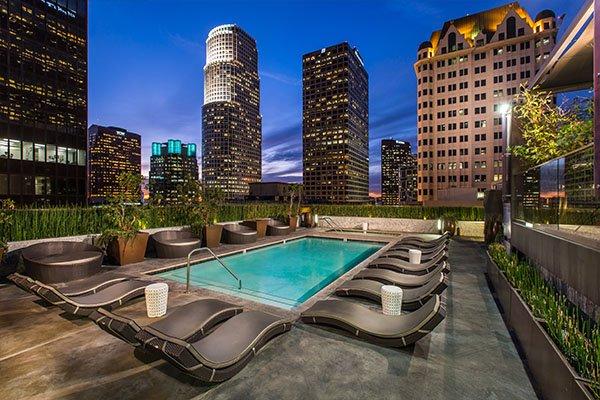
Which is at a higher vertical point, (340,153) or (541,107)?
(340,153)

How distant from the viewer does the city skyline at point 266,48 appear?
10750 cm

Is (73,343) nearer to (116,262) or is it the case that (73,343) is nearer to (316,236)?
(116,262)

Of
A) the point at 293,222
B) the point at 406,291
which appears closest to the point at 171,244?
the point at 406,291

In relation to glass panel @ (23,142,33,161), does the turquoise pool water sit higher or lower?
lower

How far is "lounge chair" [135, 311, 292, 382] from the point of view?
261 cm

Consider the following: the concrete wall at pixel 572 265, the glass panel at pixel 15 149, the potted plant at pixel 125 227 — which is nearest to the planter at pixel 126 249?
the potted plant at pixel 125 227

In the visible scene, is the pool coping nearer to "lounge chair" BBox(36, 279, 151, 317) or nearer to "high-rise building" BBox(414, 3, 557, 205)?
"lounge chair" BBox(36, 279, 151, 317)

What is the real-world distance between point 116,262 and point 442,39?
7599 cm

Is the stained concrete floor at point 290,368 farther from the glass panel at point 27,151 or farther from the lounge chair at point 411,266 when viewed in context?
the glass panel at point 27,151

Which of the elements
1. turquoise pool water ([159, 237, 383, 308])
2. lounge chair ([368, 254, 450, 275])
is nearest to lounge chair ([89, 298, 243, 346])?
turquoise pool water ([159, 237, 383, 308])

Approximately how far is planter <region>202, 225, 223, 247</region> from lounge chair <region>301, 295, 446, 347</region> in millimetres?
A: 7292

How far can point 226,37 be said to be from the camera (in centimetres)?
16412

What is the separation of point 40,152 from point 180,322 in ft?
110

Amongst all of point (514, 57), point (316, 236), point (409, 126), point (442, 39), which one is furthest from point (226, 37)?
point (316, 236)
